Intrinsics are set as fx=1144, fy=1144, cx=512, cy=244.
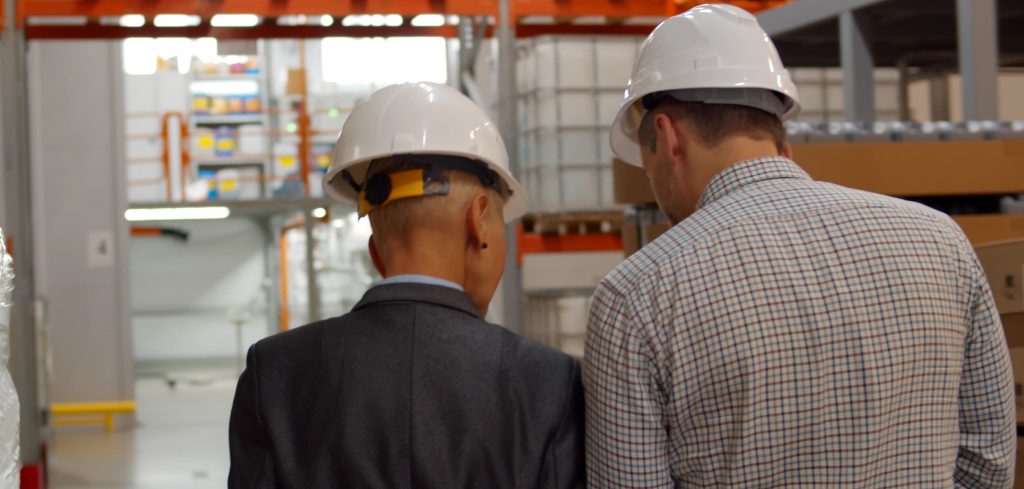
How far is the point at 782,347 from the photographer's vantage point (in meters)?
1.77

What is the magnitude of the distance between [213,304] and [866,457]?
20859mm

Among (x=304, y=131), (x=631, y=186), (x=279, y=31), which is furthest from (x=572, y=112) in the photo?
(x=304, y=131)

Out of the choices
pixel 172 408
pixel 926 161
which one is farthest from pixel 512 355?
pixel 172 408

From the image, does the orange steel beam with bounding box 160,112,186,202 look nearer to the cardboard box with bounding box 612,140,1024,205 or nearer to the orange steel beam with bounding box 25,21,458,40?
the orange steel beam with bounding box 25,21,458,40

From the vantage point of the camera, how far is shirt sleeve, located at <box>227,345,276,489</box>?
1.81 m

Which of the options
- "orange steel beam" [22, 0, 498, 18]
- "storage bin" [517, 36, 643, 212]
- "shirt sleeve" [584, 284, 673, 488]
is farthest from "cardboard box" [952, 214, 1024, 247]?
"storage bin" [517, 36, 643, 212]

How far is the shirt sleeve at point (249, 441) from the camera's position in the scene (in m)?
1.81

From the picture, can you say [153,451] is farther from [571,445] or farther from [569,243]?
[571,445]

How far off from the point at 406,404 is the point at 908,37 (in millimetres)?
6009

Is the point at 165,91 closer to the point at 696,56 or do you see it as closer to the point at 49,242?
the point at 49,242

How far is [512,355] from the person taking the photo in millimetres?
1790

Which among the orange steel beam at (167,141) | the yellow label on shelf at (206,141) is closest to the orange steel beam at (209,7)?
the orange steel beam at (167,141)

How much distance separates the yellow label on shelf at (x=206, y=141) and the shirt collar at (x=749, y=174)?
15.0 metres

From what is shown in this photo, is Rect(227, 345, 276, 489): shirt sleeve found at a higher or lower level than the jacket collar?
lower
